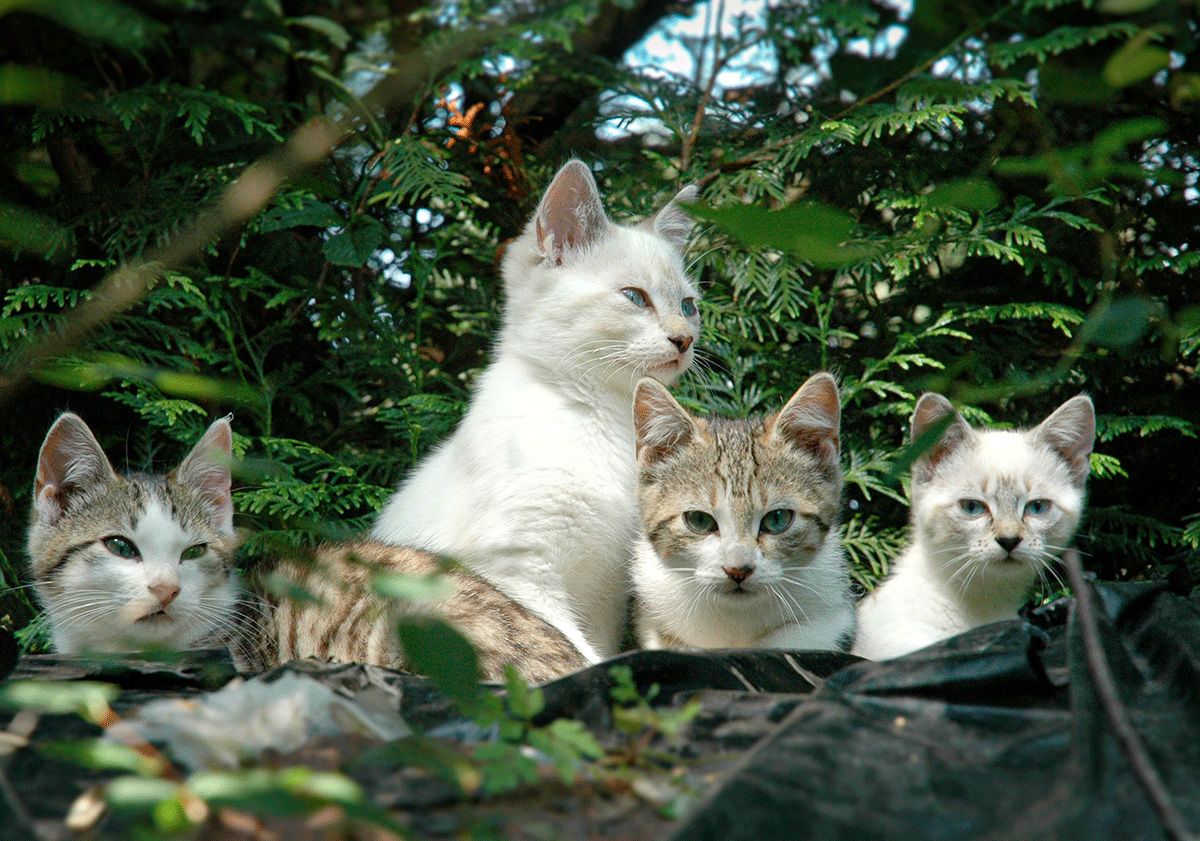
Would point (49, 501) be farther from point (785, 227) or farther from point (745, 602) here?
point (785, 227)

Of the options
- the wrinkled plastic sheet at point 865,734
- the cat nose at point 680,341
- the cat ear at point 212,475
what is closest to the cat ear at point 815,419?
the cat nose at point 680,341

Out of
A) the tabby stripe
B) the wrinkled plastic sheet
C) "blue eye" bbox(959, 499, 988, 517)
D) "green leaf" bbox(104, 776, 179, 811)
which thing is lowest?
the wrinkled plastic sheet

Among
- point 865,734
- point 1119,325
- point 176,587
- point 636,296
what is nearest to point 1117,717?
point 865,734

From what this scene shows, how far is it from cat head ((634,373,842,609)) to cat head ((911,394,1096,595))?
0.30 m

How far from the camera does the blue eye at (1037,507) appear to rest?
2.49 meters

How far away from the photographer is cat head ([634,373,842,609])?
7.18ft

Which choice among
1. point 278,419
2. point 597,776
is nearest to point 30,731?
point 597,776

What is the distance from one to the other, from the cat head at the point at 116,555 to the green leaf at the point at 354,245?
0.61m

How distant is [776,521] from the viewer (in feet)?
7.54

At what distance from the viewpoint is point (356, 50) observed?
3.05m

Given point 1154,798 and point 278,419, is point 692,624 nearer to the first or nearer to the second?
point 1154,798

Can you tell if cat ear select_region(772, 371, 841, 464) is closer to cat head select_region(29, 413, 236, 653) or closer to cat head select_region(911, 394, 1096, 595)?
cat head select_region(911, 394, 1096, 595)

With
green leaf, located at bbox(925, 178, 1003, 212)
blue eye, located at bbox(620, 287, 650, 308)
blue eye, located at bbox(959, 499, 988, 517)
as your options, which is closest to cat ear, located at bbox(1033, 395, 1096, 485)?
blue eye, located at bbox(959, 499, 988, 517)

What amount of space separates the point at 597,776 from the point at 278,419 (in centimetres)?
229
